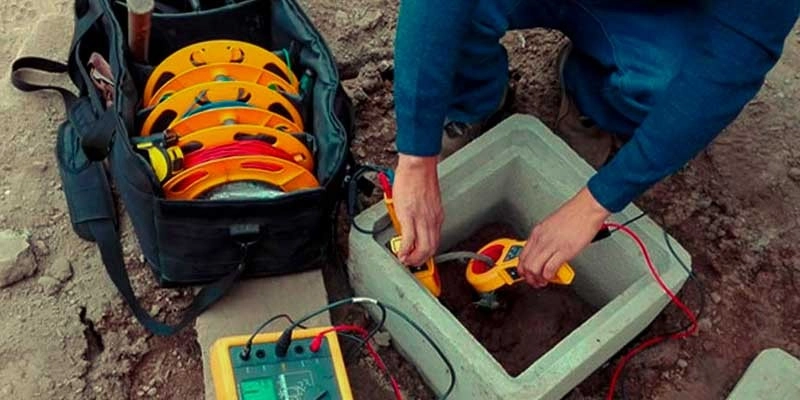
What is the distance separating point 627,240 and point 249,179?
28.0 inches

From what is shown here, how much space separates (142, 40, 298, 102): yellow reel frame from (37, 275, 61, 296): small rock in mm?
411

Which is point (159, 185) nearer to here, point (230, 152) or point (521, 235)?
point (230, 152)

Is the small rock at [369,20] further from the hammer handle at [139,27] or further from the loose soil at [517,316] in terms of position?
the loose soil at [517,316]

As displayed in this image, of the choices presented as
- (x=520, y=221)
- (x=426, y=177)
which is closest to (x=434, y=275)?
(x=426, y=177)

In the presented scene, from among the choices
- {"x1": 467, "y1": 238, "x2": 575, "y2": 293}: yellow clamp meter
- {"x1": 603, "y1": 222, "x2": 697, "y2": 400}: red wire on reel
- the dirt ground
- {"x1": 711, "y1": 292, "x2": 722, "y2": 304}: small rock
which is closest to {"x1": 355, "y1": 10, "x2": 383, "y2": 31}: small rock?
the dirt ground

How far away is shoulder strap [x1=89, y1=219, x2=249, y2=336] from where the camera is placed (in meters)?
1.90

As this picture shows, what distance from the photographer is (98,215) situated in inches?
79.3

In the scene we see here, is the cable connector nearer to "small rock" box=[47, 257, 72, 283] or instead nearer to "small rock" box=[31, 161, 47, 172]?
"small rock" box=[47, 257, 72, 283]

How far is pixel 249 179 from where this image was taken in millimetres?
1840

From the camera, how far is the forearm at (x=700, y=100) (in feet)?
4.90

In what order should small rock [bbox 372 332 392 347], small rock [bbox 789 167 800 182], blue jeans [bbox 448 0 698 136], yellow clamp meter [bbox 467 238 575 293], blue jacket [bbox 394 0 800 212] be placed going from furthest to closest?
small rock [bbox 789 167 800 182] < small rock [bbox 372 332 392 347] < blue jeans [bbox 448 0 698 136] < yellow clamp meter [bbox 467 238 575 293] < blue jacket [bbox 394 0 800 212]

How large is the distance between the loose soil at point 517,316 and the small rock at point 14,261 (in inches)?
32.8

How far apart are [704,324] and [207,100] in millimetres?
1095

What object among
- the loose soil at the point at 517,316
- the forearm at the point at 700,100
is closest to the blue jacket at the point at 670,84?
the forearm at the point at 700,100
